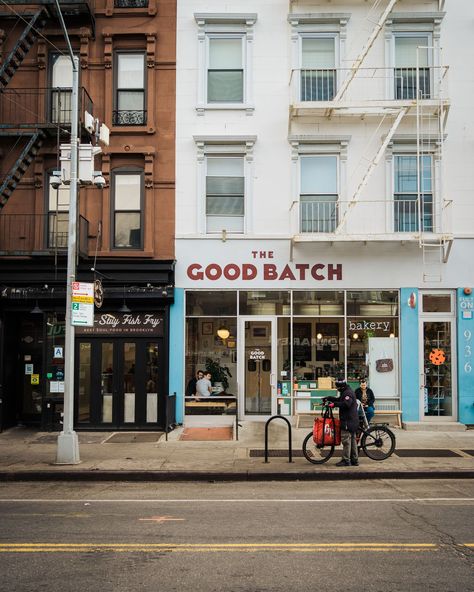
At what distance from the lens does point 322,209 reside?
56.9ft

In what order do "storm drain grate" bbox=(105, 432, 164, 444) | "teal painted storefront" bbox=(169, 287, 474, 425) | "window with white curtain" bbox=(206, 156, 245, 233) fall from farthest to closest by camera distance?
"window with white curtain" bbox=(206, 156, 245, 233)
"teal painted storefront" bbox=(169, 287, 474, 425)
"storm drain grate" bbox=(105, 432, 164, 444)

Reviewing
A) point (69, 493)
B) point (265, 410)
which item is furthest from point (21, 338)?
point (69, 493)

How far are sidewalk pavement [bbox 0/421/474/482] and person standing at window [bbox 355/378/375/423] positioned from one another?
89 cm

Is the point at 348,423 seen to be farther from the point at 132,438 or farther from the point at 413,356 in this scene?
the point at 132,438

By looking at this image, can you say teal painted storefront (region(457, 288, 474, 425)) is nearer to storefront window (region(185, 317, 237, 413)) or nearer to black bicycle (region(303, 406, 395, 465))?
black bicycle (region(303, 406, 395, 465))

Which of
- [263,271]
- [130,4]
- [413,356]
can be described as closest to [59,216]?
[263,271]

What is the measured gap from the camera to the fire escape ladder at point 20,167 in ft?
51.5

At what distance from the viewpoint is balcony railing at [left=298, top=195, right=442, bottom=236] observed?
56.0ft

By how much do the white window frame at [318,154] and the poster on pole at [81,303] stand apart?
254 inches

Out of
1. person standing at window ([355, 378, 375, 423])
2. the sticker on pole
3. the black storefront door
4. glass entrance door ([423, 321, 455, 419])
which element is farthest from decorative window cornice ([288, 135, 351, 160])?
the black storefront door

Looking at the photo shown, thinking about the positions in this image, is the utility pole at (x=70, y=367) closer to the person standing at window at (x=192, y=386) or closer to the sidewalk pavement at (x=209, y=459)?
the sidewalk pavement at (x=209, y=459)

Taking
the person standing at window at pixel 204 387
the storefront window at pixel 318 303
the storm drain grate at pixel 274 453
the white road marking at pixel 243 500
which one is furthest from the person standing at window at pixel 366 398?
the white road marking at pixel 243 500

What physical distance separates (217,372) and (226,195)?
483cm

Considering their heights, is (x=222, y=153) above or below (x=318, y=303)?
above
